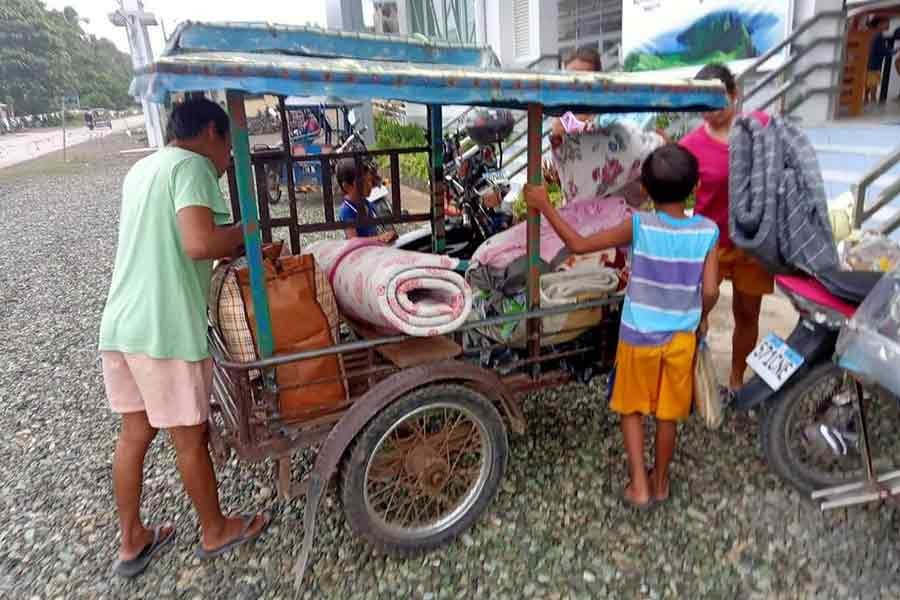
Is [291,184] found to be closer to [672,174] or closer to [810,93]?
[672,174]

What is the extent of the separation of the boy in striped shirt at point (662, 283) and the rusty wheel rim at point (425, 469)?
0.62 metres

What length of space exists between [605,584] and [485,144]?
14.1 feet

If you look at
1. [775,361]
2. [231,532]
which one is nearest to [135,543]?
[231,532]

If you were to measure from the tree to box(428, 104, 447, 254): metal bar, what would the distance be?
133 ft

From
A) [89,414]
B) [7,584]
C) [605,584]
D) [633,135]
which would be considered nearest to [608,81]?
[633,135]

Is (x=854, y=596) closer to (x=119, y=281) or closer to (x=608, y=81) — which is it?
(x=608, y=81)

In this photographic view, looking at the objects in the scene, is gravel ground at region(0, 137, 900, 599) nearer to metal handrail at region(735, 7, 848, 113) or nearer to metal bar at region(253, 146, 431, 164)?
metal bar at region(253, 146, 431, 164)

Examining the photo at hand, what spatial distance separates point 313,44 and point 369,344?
57.6 inches

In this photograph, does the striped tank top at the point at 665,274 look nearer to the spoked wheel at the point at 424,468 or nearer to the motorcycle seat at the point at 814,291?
the motorcycle seat at the point at 814,291

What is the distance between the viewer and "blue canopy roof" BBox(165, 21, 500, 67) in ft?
8.41

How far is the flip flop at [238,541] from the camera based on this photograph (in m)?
2.41

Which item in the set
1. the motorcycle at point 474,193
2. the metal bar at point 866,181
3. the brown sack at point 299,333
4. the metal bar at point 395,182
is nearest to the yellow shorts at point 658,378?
the brown sack at point 299,333

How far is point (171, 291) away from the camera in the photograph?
2.09 m

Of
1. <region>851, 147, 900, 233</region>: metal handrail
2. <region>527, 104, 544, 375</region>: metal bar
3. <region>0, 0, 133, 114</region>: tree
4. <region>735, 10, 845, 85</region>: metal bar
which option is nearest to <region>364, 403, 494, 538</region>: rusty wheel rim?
<region>527, 104, 544, 375</region>: metal bar
